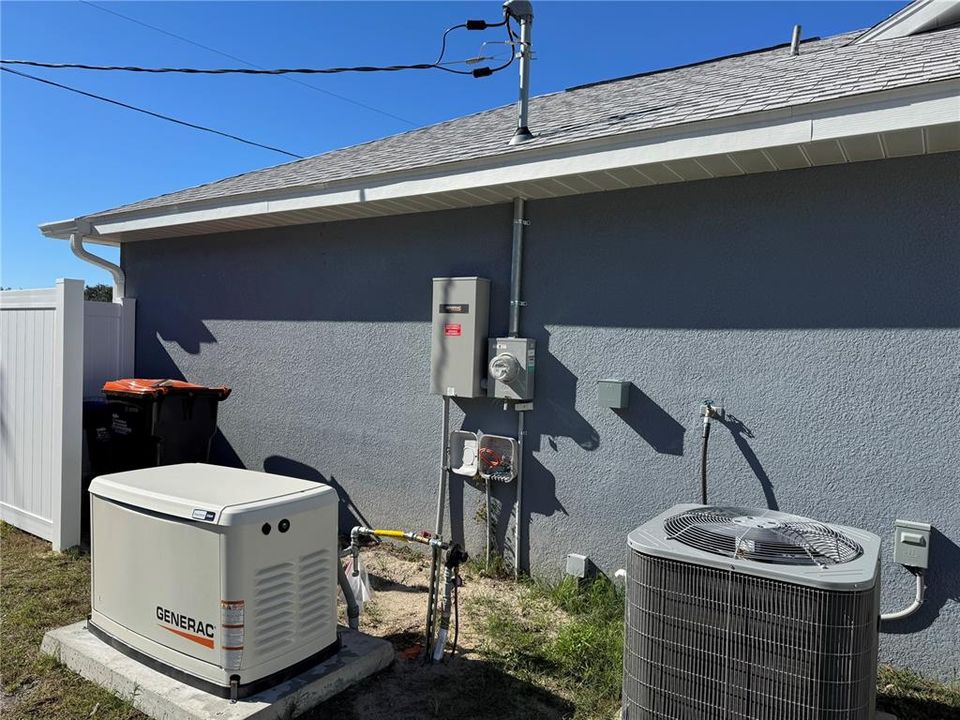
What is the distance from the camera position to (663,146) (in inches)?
135

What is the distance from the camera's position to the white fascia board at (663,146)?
2824mm

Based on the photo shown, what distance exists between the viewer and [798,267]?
11.3 feet

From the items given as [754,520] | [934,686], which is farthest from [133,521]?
[934,686]

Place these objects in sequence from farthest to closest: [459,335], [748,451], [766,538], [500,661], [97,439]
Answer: [97,439]
[459,335]
[748,451]
[500,661]
[766,538]

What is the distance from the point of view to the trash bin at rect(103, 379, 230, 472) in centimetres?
514

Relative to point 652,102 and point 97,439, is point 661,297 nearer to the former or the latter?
Answer: point 652,102

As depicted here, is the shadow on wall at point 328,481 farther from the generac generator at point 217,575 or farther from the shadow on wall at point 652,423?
the shadow on wall at point 652,423

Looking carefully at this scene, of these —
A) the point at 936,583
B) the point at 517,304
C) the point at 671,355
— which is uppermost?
the point at 517,304

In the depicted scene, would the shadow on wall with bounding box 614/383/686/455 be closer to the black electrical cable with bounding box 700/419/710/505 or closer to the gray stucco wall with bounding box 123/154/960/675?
the gray stucco wall with bounding box 123/154/960/675

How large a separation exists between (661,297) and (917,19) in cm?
274

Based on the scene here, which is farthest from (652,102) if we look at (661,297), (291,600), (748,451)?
(291,600)

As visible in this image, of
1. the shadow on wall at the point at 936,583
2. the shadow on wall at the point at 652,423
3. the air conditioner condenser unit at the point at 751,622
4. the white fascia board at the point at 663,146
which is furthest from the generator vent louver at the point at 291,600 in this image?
the shadow on wall at the point at 936,583

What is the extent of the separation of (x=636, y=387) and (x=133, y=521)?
8.80ft

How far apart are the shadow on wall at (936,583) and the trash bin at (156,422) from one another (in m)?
4.86
